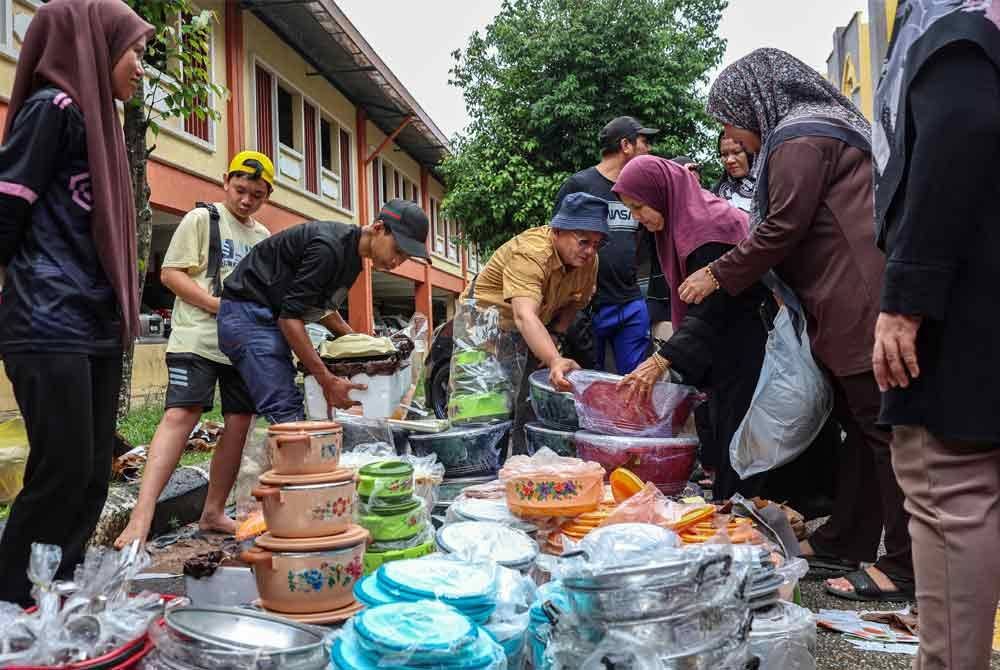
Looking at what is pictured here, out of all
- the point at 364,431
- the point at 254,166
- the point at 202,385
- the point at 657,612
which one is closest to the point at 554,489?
the point at 657,612

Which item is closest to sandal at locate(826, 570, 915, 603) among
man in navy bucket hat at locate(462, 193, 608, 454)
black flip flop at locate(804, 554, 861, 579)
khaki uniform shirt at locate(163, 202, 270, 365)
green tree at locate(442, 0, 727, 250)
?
black flip flop at locate(804, 554, 861, 579)

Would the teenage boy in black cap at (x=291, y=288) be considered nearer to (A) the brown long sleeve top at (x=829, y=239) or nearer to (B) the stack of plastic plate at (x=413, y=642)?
(A) the brown long sleeve top at (x=829, y=239)

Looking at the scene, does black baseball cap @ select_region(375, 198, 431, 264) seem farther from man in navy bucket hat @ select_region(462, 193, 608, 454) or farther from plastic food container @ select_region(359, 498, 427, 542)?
plastic food container @ select_region(359, 498, 427, 542)

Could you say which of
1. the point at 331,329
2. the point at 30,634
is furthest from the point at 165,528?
the point at 30,634

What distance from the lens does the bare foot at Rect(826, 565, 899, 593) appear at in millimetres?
2841

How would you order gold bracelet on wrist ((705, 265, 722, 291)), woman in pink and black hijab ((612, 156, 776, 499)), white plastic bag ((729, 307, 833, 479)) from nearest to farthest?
white plastic bag ((729, 307, 833, 479)) < gold bracelet on wrist ((705, 265, 722, 291)) < woman in pink and black hijab ((612, 156, 776, 499))

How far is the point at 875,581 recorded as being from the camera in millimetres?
2865

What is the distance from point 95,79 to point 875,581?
3.07 m

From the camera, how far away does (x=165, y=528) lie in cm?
415

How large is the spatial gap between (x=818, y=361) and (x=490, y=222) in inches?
457

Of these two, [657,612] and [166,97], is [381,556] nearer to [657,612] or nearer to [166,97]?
[657,612]

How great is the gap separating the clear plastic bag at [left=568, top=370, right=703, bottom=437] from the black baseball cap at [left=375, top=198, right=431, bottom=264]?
0.95 metres

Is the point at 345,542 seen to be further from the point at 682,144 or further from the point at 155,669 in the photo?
the point at 682,144

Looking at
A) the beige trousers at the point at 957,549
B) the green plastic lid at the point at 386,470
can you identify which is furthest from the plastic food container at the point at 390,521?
the beige trousers at the point at 957,549
